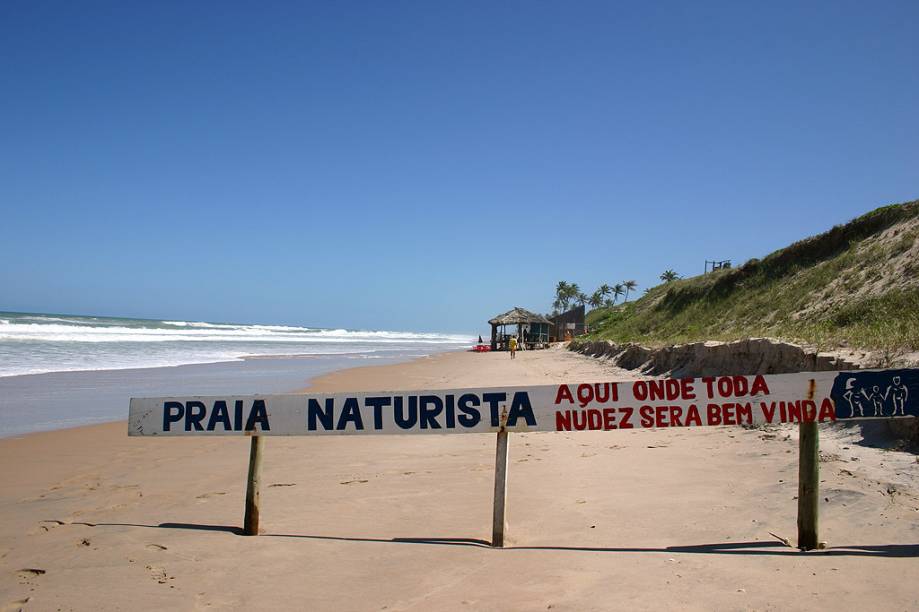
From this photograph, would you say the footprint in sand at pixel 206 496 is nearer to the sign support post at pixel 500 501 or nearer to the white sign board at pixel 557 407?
the white sign board at pixel 557 407

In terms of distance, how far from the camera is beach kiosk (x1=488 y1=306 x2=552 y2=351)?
152 ft

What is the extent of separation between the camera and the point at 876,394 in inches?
156

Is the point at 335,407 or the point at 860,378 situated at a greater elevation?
the point at 860,378

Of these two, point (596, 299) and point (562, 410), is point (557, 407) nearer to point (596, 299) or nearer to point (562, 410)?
point (562, 410)

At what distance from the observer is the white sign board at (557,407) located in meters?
4.00

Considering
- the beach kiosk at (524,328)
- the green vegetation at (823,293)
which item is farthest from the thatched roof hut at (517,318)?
the green vegetation at (823,293)

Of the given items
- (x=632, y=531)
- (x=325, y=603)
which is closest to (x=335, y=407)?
(x=325, y=603)

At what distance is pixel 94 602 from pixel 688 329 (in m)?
23.0

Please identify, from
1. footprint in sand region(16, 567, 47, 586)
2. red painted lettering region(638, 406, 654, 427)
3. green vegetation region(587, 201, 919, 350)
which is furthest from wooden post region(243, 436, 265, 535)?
green vegetation region(587, 201, 919, 350)

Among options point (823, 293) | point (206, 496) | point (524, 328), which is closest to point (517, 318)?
point (524, 328)

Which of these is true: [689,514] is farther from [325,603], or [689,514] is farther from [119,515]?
[119,515]

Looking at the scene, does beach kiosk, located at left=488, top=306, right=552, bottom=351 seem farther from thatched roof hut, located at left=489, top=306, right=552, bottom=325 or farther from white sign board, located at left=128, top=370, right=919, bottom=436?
white sign board, located at left=128, top=370, right=919, bottom=436

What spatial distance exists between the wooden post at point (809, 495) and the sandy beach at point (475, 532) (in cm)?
12

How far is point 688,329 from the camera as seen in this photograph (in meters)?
23.7
